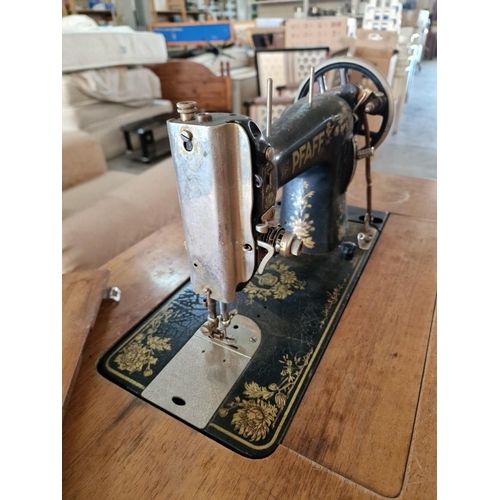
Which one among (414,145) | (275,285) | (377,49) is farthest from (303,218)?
(414,145)

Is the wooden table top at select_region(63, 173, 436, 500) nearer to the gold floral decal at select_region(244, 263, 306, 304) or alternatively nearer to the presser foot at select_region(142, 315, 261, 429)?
the presser foot at select_region(142, 315, 261, 429)

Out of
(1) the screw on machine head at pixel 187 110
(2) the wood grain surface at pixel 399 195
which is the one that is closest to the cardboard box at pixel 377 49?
(2) the wood grain surface at pixel 399 195

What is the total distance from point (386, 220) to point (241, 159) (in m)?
0.77

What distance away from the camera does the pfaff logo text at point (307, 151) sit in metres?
0.74

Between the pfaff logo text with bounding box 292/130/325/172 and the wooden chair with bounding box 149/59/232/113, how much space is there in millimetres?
3249

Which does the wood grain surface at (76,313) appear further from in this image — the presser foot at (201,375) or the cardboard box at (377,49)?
the cardboard box at (377,49)

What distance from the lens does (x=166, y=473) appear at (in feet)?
1.77

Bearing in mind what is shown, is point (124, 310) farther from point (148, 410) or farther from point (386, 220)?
point (386, 220)

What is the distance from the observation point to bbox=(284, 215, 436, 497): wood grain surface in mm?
551

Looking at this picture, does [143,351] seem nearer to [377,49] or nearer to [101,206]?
[101,206]

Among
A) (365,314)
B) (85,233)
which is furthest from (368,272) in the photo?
(85,233)

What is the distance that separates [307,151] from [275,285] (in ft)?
1.02

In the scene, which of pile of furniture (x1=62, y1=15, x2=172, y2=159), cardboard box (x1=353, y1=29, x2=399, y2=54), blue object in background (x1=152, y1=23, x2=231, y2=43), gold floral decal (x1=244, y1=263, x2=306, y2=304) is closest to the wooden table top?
gold floral decal (x1=244, y1=263, x2=306, y2=304)

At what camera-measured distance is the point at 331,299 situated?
2.78 ft
